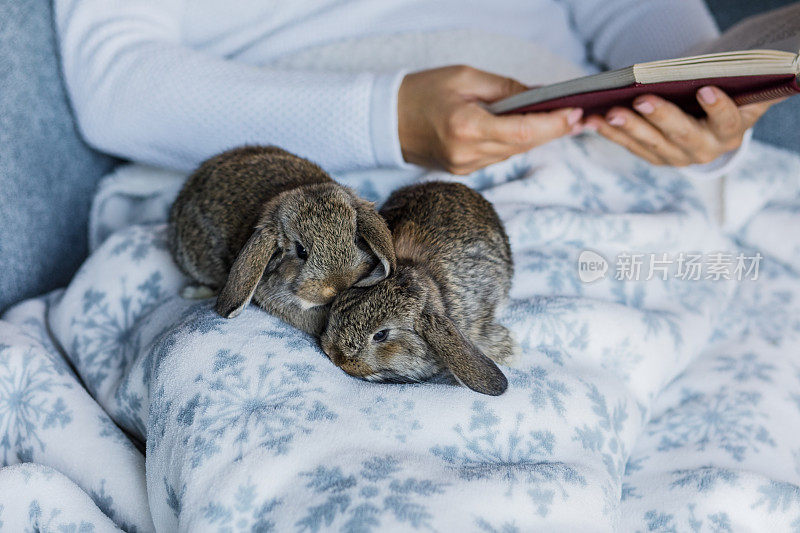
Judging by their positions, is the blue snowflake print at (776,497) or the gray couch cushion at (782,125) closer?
the blue snowflake print at (776,497)

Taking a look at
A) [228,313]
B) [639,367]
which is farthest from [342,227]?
[639,367]

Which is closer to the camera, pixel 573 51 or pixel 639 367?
pixel 639 367

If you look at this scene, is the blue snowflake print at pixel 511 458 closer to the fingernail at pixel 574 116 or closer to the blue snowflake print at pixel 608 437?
the blue snowflake print at pixel 608 437

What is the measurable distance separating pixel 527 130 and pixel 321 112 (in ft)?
1.31

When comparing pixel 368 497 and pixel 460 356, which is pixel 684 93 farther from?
pixel 368 497

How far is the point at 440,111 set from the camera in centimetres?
122

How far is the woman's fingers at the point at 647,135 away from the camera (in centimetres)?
123

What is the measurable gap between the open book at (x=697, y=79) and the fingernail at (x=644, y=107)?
0.06 ft

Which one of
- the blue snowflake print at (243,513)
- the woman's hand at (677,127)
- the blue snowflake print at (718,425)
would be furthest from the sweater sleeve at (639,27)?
the blue snowflake print at (243,513)

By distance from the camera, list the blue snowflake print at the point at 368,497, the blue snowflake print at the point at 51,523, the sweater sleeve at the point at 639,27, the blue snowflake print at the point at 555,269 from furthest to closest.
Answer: the sweater sleeve at the point at 639,27
the blue snowflake print at the point at 555,269
the blue snowflake print at the point at 51,523
the blue snowflake print at the point at 368,497

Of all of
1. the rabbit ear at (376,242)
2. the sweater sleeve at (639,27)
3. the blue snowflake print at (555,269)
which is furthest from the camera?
the sweater sleeve at (639,27)

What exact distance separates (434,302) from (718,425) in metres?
0.49

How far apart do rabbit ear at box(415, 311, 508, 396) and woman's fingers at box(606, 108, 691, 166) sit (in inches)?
22.1

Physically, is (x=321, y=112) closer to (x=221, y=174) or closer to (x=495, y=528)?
(x=221, y=174)
